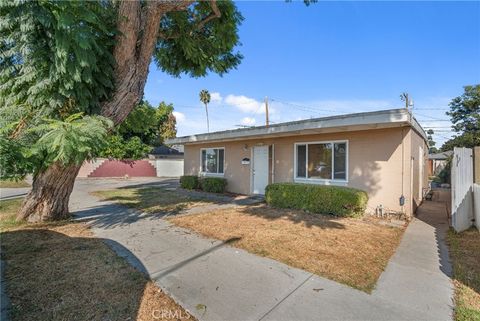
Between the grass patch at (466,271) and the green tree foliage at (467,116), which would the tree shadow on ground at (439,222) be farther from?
the green tree foliage at (467,116)

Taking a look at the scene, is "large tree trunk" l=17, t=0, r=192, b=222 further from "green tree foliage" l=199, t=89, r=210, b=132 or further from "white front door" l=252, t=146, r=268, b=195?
"green tree foliage" l=199, t=89, r=210, b=132

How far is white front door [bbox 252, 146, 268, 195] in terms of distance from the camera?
10.6m

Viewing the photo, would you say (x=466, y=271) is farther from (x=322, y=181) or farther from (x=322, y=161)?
(x=322, y=161)

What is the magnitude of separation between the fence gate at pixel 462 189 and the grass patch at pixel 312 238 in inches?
47.3

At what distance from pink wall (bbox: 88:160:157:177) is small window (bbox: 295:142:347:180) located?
19743mm

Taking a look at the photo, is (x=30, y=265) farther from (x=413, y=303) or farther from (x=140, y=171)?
(x=140, y=171)

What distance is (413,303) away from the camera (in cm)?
282

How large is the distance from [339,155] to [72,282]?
298 inches

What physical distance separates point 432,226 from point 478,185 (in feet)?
4.62

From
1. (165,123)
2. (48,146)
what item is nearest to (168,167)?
(165,123)

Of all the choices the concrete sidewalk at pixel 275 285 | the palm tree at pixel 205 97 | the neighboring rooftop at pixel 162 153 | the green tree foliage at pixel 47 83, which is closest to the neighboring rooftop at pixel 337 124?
the concrete sidewalk at pixel 275 285

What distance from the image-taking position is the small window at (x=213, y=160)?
12704mm

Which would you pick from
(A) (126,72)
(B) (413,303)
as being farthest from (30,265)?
(B) (413,303)

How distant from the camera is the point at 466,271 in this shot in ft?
12.1
